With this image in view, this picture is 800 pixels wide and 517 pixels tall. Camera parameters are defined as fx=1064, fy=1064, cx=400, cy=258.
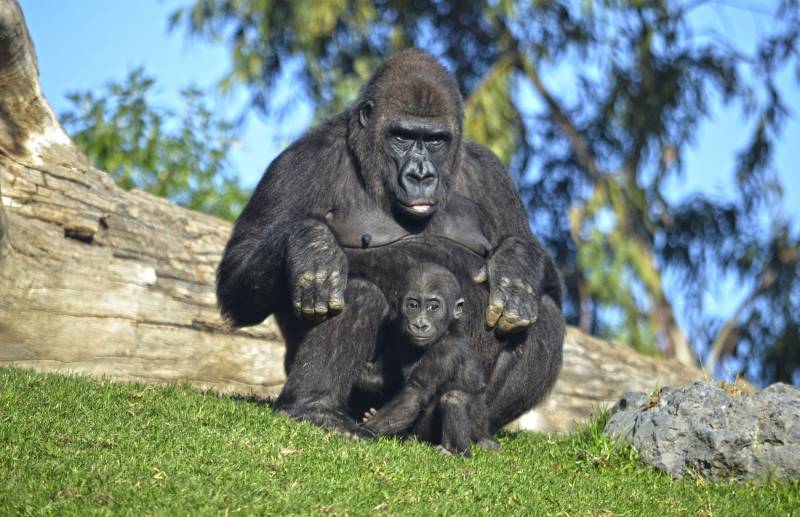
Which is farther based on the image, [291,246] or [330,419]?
[291,246]

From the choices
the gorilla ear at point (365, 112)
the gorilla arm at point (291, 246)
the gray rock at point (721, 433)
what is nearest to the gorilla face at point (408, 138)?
the gorilla ear at point (365, 112)

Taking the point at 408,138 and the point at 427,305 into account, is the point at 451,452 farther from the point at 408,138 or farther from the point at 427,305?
the point at 408,138

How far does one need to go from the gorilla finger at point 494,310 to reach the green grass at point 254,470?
812 mm

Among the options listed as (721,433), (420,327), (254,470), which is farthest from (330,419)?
(721,433)

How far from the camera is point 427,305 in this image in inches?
238

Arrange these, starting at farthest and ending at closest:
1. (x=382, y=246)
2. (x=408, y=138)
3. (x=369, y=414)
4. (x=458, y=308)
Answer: (x=408, y=138) < (x=382, y=246) < (x=369, y=414) < (x=458, y=308)

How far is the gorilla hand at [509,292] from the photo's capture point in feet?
21.7

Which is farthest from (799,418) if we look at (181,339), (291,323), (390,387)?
(181,339)

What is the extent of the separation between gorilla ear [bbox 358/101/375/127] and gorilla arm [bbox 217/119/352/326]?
0.21 metres

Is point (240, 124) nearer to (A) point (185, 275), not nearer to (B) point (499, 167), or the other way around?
(A) point (185, 275)

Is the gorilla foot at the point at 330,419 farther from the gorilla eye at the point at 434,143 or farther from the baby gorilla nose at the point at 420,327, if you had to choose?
the gorilla eye at the point at 434,143

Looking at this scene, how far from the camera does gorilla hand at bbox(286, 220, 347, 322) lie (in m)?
6.16

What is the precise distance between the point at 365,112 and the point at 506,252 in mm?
1291

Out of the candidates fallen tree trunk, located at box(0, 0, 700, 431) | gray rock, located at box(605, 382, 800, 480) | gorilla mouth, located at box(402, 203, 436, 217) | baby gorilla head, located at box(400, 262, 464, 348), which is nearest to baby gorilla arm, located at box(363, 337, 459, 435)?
baby gorilla head, located at box(400, 262, 464, 348)
